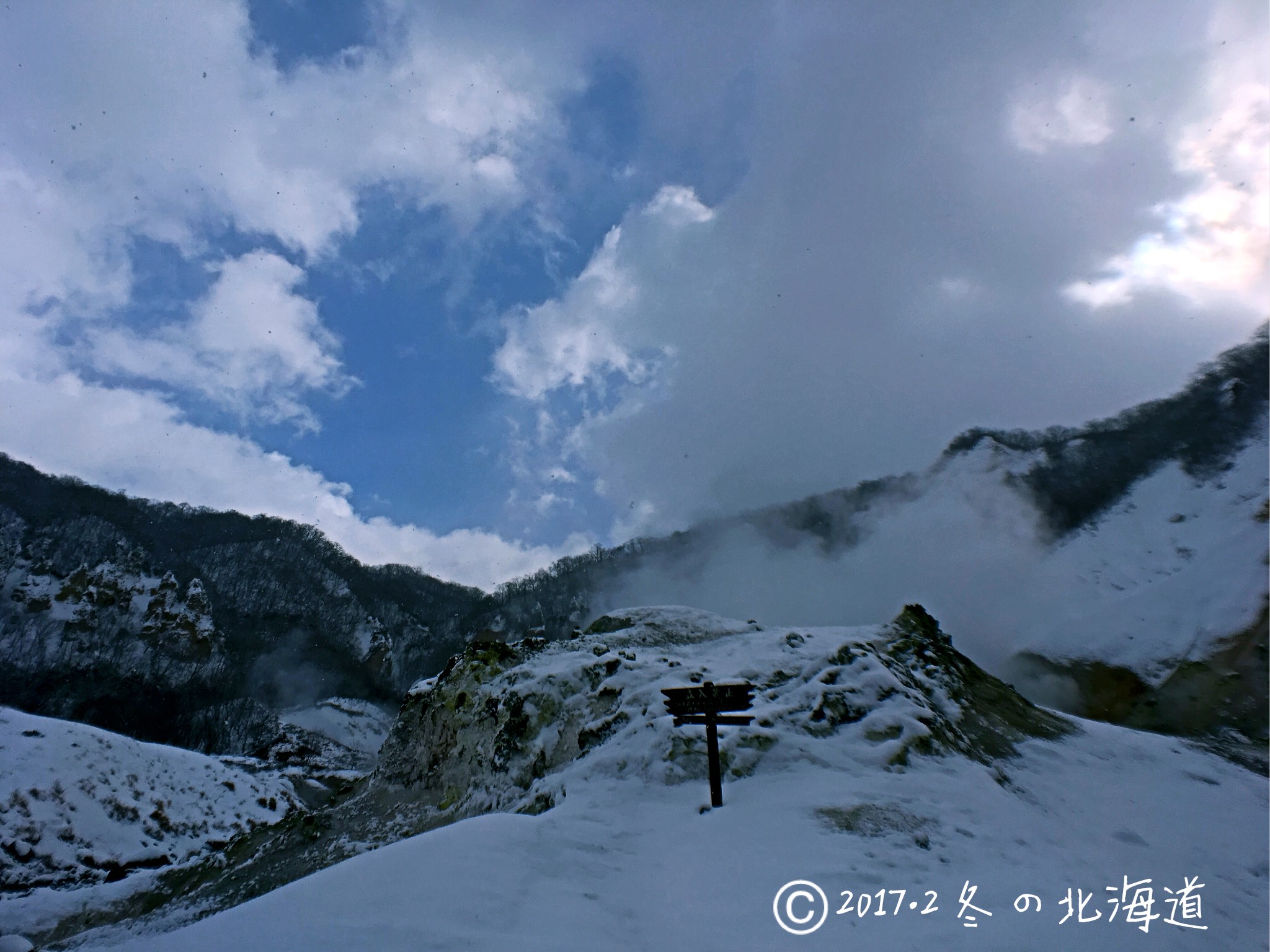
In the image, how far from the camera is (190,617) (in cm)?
10300

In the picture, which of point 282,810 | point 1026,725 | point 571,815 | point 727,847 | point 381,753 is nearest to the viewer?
point 727,847

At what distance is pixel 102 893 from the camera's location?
2258 centimetres

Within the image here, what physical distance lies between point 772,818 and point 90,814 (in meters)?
35.8

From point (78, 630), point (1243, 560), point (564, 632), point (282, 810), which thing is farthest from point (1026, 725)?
point (78, 630)

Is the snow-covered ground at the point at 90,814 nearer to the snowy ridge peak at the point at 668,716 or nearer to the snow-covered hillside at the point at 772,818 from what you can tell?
the snow-covered hillside at the point at 772,818

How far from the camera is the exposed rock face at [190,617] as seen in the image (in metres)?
86.2

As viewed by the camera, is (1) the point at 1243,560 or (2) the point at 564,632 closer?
(1) the point at 1243,560

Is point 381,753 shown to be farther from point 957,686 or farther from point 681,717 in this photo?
point 957,686

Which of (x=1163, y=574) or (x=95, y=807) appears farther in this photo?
(x=1163, y=574)

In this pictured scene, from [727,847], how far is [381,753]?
24047mm

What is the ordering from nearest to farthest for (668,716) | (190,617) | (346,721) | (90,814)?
(668,716) < (90,814) < (346,721) < (190,617)

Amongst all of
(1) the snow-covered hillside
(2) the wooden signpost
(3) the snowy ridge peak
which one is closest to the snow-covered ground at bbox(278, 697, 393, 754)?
(3) the snowy ridge peak

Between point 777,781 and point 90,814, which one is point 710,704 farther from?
point 90,814

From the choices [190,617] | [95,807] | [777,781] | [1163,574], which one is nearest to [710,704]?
[777,781]
